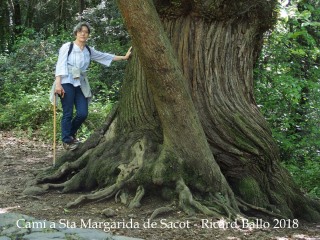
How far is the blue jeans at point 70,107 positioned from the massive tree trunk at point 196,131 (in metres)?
0.60

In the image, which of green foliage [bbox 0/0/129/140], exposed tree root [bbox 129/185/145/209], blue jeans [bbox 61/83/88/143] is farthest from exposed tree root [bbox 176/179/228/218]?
green foliage [bbox 0/0/129/140]

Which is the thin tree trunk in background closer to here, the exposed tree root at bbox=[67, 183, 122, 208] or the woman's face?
the woman's face

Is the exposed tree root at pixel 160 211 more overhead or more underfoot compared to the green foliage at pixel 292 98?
more underfoot

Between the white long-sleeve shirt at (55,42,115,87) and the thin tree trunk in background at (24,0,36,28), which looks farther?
the thin tree trunk in background at (24,0,36,28)

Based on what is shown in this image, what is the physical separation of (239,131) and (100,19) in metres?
10.8

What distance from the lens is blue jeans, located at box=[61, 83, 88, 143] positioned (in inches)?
286

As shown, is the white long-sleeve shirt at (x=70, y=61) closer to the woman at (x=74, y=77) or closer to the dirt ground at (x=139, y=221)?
the woman at (x=74, y=77)

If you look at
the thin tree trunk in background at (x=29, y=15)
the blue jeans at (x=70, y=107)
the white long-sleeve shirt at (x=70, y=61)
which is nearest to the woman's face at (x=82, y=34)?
the white long-sleeve shirt at (x=70, y=61)

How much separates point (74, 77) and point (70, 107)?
448mm

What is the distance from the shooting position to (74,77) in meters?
7.16

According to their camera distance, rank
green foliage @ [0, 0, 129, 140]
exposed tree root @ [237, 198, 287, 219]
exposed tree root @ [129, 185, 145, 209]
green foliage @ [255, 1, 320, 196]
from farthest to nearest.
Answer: green foliage @ [0, 0, 129, 140], green foliage @ [255, 1, 320, 196], exposed tree root @ [237, 198, 287, 219], exposed tree root @ [129, 185, 145, 209]

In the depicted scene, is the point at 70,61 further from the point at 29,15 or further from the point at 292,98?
the point at 29,15

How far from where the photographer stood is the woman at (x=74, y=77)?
7.12 meters

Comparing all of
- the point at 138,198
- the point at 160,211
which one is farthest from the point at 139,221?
the point at 138,198
